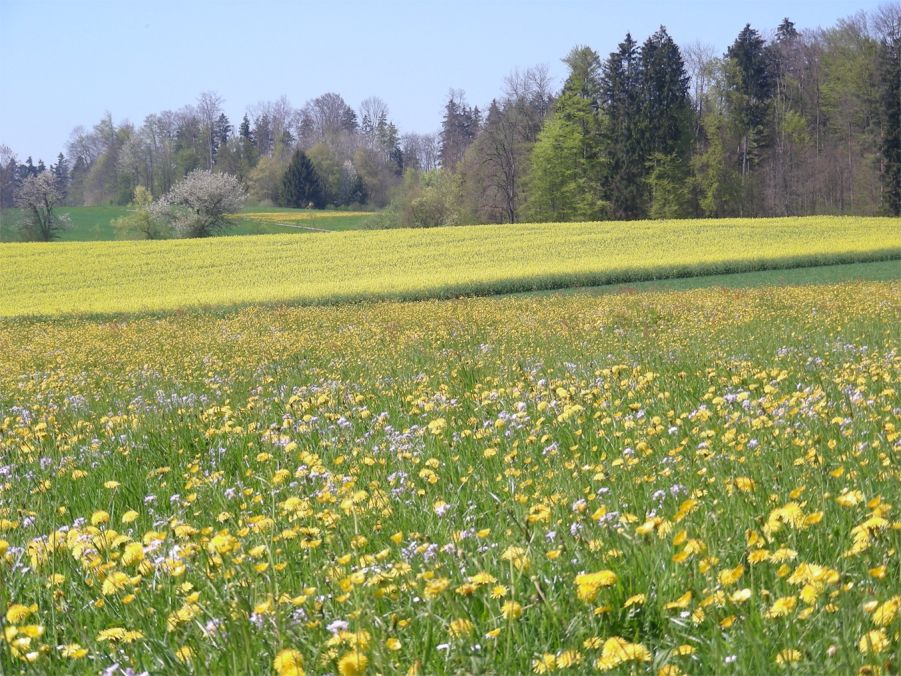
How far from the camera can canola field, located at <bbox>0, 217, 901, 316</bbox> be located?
2731 centimetres

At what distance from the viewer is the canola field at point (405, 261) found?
2731 cm

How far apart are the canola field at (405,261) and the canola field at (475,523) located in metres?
19.5

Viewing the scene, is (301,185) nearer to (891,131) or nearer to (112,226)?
(112,226)

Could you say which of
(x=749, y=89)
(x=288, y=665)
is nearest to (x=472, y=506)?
(x=288, y=665)

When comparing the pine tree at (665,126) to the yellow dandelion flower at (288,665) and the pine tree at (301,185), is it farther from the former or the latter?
the yellow dandelion flower at (288,665)

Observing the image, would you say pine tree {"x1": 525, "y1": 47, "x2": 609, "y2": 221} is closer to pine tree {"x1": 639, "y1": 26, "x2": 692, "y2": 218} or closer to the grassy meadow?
pine tree {"x1": 639, "y1": 26, "x2": 692, "y2": 218}

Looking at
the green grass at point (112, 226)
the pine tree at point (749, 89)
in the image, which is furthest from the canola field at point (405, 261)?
the green grass at point (112, 226)


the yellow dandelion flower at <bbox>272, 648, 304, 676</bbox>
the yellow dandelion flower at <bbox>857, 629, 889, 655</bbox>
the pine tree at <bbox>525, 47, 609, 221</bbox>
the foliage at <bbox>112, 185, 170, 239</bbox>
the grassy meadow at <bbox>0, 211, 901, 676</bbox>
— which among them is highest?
the pine tree at <bbox>525, 47, 609, 221</bbox>

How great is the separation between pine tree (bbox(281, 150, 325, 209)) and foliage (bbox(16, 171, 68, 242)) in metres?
24.7

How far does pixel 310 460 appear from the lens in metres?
3.42

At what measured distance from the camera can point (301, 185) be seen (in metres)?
88.6

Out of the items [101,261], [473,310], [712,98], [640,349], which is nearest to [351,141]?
[712,98]

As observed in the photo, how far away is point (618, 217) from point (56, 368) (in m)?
54.6

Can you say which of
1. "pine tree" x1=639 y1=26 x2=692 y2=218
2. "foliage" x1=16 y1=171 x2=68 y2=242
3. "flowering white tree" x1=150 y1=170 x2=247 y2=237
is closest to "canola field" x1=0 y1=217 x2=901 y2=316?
"pine tree" x1=639 y1=26 x2=692 y2=218
